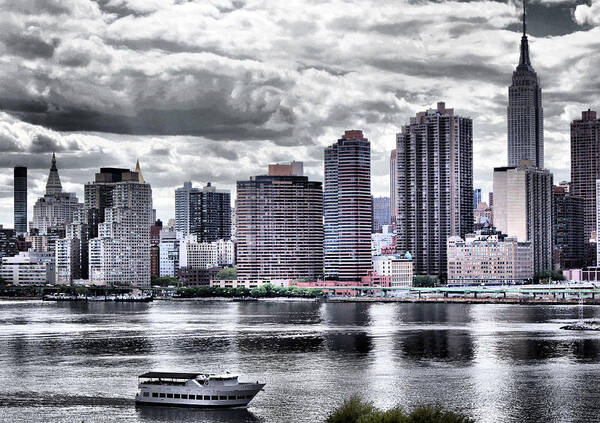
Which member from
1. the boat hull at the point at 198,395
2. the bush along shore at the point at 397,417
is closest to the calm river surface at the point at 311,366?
the boat hull at the point at 198,395

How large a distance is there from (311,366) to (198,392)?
2572 cm

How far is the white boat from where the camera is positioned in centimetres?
8319

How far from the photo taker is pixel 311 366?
108 meters

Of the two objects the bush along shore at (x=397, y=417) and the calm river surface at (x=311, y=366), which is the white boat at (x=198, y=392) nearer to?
the calm river surface at (x=311, y=366)

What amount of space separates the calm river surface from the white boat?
126cm

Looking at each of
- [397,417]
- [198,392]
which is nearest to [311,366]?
[198,392]

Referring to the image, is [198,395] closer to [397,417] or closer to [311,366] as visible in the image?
[311,366]

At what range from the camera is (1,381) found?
9688cm

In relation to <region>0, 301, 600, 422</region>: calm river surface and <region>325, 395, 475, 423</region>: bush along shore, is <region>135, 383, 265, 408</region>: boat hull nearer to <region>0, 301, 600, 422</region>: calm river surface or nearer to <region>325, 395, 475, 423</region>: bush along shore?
<region>0, 301, 600, 422</region>: calm river surface

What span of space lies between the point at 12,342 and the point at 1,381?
4207 cm

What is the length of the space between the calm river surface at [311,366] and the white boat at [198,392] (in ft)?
4.14

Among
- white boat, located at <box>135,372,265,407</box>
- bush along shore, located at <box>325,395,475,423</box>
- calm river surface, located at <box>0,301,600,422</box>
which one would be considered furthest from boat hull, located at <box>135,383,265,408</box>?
bush along shore, located at <box>325,395,475,423</box>

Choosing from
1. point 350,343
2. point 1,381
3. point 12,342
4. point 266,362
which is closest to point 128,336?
point 12,342

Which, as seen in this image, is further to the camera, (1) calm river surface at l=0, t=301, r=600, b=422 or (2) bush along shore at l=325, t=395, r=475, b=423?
(1) calm river surface at l=0, t=301, r=600, b=422
